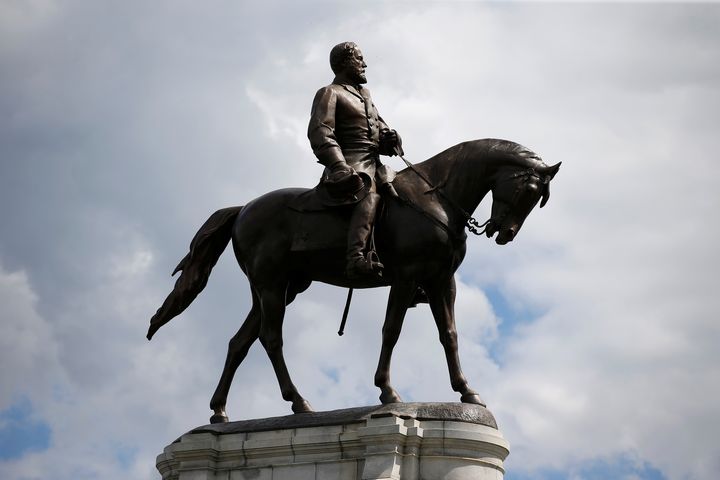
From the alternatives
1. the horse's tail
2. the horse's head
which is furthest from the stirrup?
the horse's tail

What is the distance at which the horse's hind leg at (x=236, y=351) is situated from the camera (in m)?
16.9

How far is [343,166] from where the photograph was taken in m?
15.9

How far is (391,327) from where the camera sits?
15.8 metres

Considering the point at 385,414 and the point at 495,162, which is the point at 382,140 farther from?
the point at 385,414

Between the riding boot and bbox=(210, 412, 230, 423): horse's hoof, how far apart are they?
8.87ft

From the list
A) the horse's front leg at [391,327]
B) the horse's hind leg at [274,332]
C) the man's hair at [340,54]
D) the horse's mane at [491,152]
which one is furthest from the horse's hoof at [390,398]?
the man's hair at [340,54]

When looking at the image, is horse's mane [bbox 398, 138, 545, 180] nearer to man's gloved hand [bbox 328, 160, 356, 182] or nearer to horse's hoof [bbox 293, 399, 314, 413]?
man's gloved hand [bbox 328, 160, 356, 182]

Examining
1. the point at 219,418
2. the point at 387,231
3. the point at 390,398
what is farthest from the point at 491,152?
the point at 219,418

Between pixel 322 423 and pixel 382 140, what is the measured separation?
3.86m

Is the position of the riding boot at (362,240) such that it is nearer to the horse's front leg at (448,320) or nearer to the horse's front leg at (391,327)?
→ the horse's front leg at (391,327)

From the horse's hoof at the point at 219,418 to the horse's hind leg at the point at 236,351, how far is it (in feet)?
0.13

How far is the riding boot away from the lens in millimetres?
15438

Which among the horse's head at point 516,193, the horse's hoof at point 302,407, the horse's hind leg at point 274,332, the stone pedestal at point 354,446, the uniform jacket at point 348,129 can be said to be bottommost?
the stone pedestal at point 354,446

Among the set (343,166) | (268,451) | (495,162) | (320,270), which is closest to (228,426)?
(268,451)
